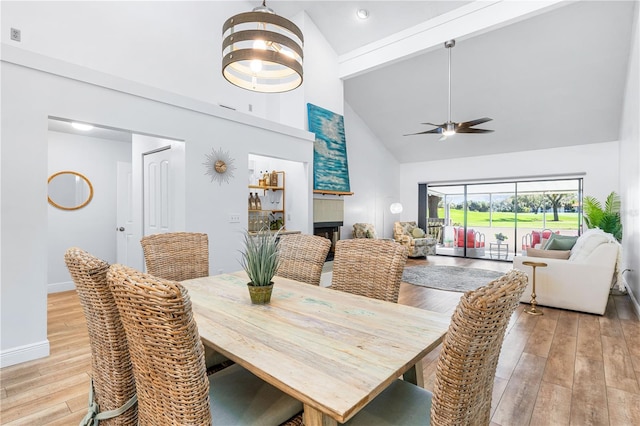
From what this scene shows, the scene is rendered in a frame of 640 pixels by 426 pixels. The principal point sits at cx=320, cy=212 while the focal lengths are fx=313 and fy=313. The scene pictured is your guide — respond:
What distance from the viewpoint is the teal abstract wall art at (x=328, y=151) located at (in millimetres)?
5320

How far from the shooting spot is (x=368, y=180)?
26.0 feet

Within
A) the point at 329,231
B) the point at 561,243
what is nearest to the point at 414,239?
the point at 329,231

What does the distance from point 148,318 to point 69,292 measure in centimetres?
498

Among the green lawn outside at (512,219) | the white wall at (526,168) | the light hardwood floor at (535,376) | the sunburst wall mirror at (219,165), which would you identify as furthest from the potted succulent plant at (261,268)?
the green lawn outside at (512,219)

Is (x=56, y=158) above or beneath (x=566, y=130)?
beneath

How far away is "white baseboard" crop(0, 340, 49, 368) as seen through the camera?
7.50 ft

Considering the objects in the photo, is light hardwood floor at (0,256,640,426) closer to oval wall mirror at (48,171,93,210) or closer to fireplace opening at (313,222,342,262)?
oval wall mirror at (48,171,93,210)

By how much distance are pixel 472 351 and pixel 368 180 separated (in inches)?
287

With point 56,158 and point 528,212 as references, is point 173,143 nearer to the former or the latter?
point 56,158

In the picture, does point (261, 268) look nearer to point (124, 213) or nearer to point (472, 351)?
point (472, 351)

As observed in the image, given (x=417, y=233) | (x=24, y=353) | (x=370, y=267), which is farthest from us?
(x=417, y=233)

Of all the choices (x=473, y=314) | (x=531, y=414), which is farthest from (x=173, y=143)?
(x=531, y=414)

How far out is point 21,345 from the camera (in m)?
2.37

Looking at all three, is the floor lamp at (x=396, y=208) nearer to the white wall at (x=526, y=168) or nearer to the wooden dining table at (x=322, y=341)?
the white wall at (x=526, y=168)
